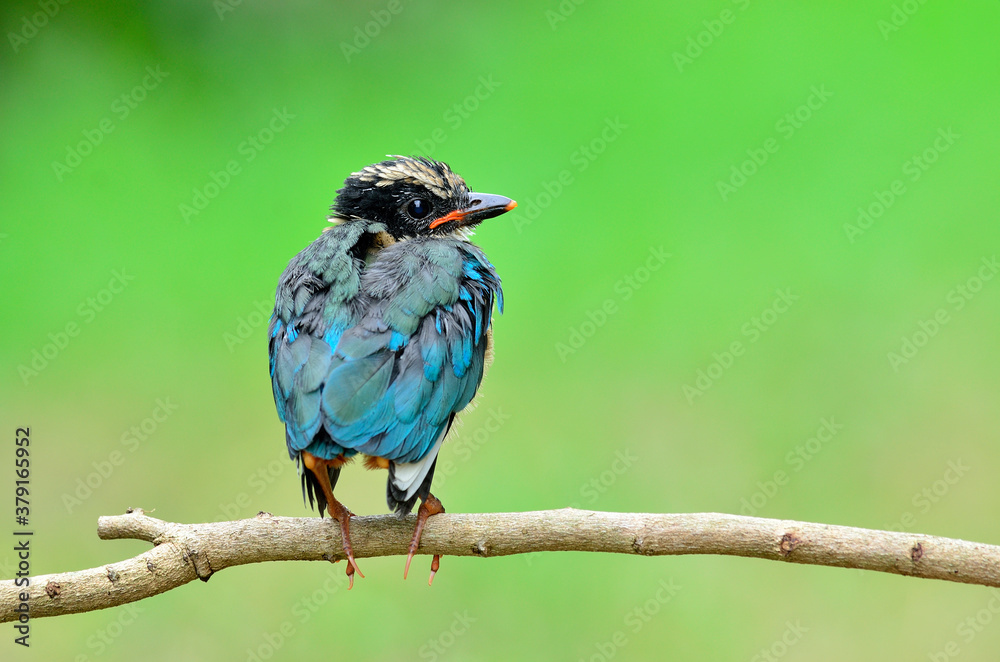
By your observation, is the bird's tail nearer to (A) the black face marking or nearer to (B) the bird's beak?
(A) the black face marking

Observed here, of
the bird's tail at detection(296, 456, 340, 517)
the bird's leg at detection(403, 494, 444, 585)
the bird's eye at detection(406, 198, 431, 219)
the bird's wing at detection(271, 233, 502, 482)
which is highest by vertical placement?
the bird's eye at detection(406, 198, 431, 219)

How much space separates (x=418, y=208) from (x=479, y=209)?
331mm

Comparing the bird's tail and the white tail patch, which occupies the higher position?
the white tail patch

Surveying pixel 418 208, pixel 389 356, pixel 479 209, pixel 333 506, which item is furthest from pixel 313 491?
pixel 479 209

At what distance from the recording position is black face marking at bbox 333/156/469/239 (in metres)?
4.77

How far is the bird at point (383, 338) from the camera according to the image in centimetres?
378

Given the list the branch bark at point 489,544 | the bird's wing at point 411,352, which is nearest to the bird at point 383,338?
the bird's wing at point 411,352

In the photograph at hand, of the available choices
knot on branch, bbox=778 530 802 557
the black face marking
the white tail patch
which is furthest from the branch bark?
the black face marking

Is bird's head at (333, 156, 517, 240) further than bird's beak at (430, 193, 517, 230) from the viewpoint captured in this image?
No

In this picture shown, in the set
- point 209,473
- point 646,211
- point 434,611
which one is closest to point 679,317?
point 646,211

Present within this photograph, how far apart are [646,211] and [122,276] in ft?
16.1

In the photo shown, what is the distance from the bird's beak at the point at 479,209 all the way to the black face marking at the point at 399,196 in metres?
0.09

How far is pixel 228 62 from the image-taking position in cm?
996

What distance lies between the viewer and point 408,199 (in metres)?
4.81
